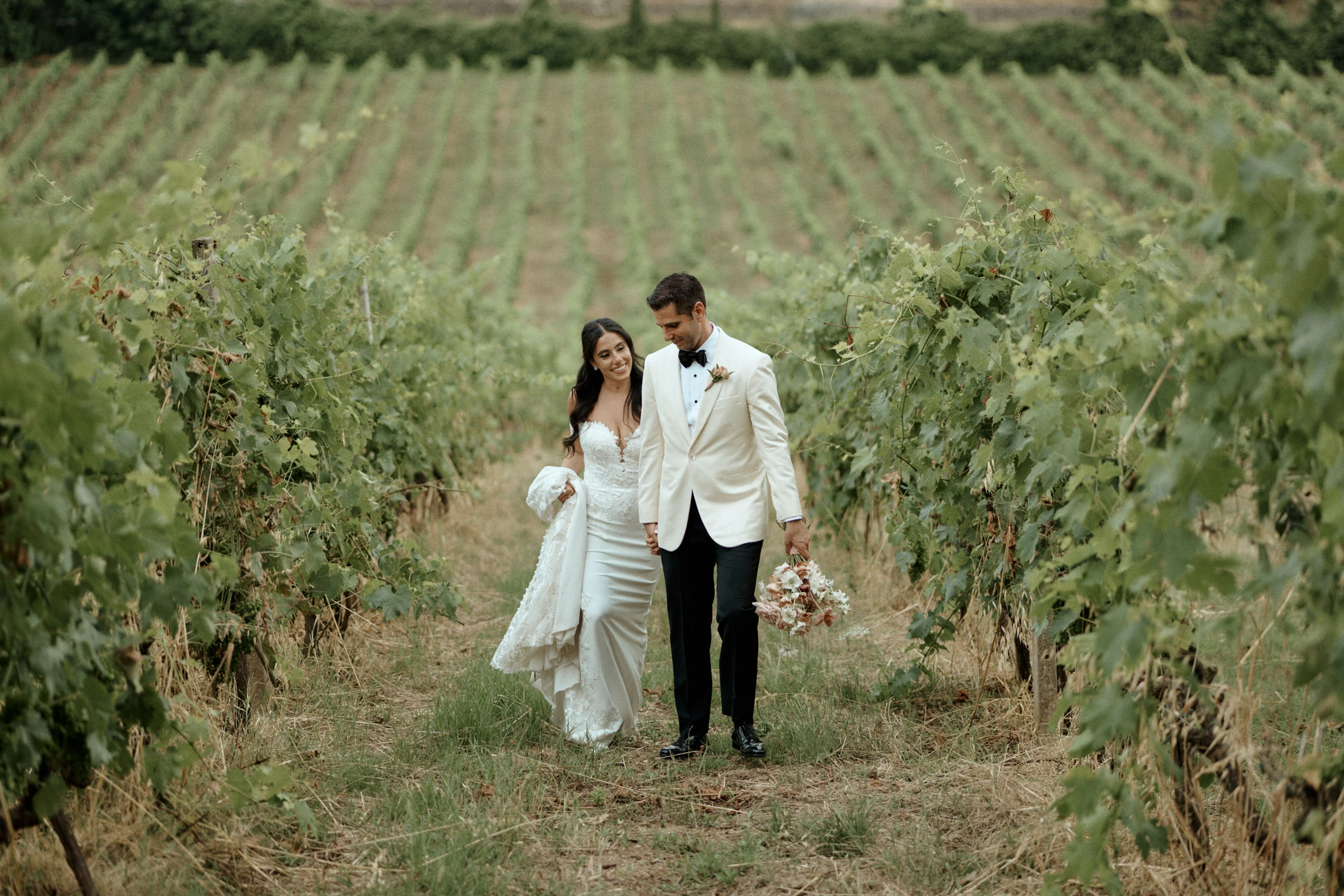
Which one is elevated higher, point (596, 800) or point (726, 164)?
point (726, 164)

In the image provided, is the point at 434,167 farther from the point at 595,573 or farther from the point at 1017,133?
the point at 595,573

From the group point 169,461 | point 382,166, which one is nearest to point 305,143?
point 169,461

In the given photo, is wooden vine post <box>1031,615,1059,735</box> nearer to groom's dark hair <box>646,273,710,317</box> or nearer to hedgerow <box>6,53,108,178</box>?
groom's dark hair <box>646,273,710,317</box>

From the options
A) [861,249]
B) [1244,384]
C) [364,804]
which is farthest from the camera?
[861,249]

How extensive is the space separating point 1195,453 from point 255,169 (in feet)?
7.02

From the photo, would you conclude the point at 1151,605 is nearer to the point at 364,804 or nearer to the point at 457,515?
the point at 364,804

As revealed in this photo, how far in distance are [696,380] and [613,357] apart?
2.08ft

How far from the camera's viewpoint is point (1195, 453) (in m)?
2.28

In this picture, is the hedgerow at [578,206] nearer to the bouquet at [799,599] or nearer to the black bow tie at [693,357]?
the black bow tie at [693,357]

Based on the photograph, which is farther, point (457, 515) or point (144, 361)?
point (457, 515)

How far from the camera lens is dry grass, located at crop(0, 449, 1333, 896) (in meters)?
3.16

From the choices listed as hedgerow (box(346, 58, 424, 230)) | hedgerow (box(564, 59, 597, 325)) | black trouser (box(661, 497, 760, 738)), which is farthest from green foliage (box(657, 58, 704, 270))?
black trouser (box(661, 497, 760, 738))

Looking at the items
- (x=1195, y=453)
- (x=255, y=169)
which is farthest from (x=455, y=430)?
(x=1195, y=453)

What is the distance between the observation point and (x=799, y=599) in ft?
13.8
